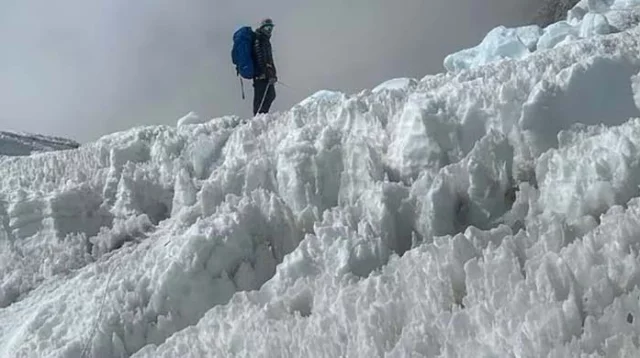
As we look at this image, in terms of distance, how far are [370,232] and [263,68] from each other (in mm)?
5247

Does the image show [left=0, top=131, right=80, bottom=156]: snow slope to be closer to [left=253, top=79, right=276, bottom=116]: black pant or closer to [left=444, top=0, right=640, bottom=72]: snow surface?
[left=253, top=79, right=276, bottom=116]: black pant

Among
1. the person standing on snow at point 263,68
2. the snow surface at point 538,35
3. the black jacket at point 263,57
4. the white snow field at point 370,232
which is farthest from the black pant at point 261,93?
the snow surface at point 538,35

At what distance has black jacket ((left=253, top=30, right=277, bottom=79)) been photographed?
40.4ft

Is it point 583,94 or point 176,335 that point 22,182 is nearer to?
point 176,335

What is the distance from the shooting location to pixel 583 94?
8023 mm

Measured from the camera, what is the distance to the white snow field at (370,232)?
615cm

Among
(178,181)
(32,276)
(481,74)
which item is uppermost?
(481,74)

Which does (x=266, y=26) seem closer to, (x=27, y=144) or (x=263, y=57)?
(x=263, y=57)

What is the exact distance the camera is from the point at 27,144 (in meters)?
13.9

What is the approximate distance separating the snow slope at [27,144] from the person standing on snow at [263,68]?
11.9ft

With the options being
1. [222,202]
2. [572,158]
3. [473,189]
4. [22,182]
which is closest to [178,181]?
[222,202]

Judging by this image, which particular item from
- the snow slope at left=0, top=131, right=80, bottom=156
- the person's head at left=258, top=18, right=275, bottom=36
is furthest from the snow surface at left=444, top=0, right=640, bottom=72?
the snow slope at left=0, top=131, right=80, bottom=156

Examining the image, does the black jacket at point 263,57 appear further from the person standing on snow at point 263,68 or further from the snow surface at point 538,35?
the snow surface at point 538,35

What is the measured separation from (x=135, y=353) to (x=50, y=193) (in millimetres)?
3349
